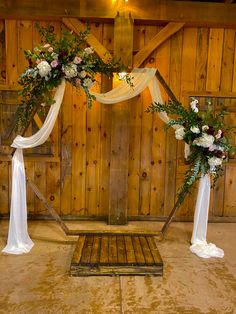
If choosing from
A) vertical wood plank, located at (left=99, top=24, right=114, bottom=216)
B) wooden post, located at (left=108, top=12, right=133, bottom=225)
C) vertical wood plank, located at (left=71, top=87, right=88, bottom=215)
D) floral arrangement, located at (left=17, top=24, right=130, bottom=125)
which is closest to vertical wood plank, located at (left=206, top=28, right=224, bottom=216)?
wooden post, located at (left=108, top=12, right=133, bottom=225)

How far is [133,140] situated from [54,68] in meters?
1.55

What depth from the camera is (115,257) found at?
2.87m

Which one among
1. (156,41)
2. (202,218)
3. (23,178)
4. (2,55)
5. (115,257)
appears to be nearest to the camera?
(115,257)

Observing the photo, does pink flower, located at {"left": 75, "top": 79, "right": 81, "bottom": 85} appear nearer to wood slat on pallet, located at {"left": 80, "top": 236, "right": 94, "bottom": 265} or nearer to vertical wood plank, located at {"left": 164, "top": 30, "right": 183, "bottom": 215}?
vertical wood plank, located at {"left": 164, "top": 30, "right": 183, "bottom": 215}

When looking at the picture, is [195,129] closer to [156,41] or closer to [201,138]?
[201,138]

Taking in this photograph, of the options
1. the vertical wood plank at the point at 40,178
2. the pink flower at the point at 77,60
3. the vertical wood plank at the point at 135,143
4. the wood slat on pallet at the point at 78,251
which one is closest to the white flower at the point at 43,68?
the pink flower at the point at 77,60

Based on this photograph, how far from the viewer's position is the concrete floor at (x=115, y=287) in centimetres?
228

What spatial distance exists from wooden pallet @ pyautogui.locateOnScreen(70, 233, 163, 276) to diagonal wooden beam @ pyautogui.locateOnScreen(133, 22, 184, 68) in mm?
2198

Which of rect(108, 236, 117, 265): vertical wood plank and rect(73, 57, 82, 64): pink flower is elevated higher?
rect(73, 57, 82, 64): pink flower

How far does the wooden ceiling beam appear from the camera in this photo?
12.1 feet

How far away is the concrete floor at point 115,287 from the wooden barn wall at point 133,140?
92cm

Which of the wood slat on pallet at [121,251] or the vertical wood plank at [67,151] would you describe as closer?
the wood slat on pallet at [121,251]

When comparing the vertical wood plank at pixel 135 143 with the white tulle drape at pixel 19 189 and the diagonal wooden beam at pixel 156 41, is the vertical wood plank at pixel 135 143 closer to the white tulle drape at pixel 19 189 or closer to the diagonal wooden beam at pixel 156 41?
the diagonal wooden beam at pixel 156 41

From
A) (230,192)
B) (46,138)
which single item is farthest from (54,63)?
(230,192)
